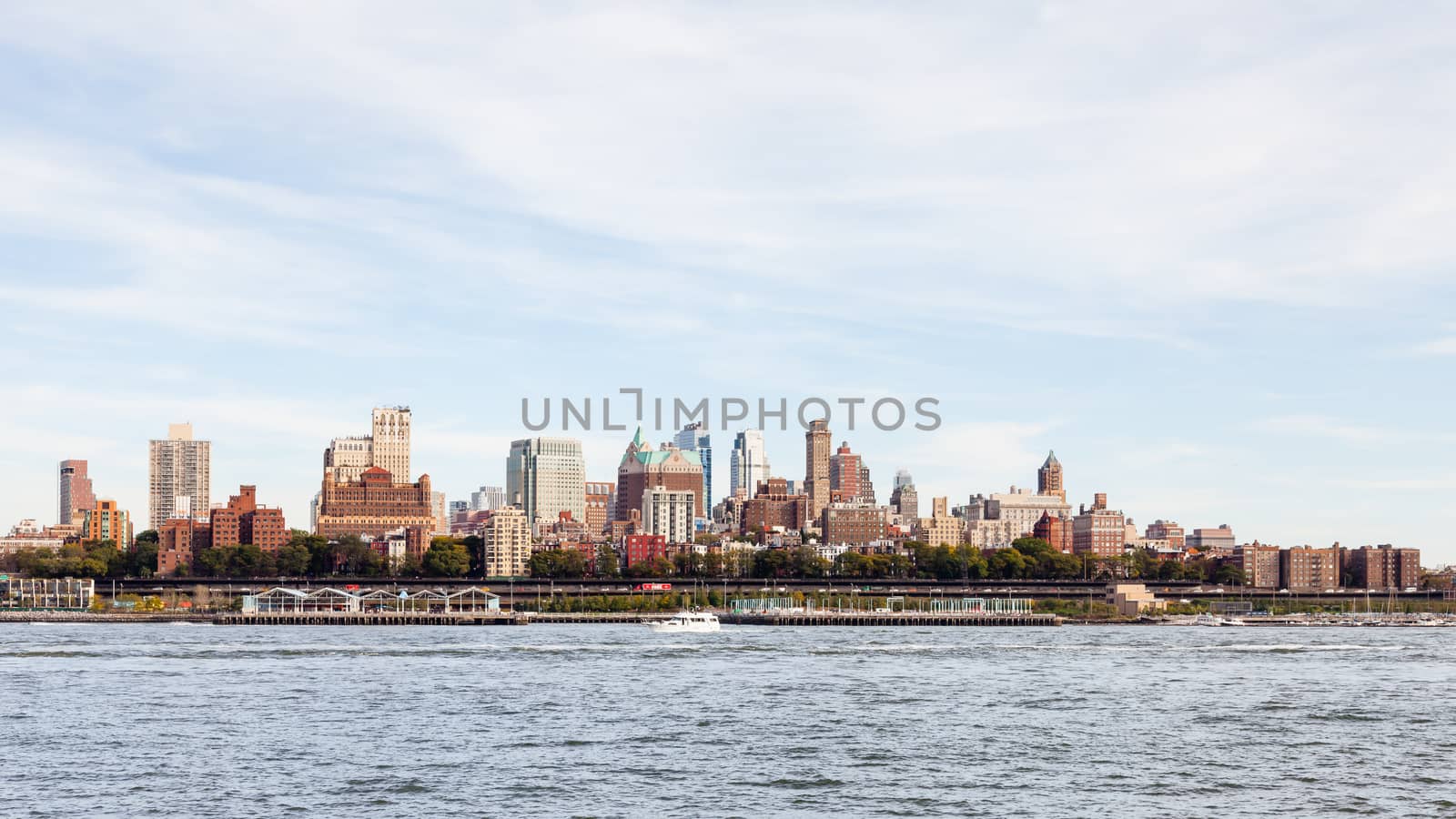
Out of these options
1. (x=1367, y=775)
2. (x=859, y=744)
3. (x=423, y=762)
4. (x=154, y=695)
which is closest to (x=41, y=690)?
(x=154, y=695)

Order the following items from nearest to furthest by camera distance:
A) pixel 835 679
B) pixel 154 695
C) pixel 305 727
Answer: pixel 305 727, pixel 154 695, pixel 835 679

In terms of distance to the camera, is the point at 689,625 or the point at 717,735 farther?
the point at 689,625

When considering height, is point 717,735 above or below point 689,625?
above

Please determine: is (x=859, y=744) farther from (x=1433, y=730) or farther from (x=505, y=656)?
(x=505, y=656)

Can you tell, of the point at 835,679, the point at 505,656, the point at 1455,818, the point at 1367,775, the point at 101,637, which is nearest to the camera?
the point at 1455,818
